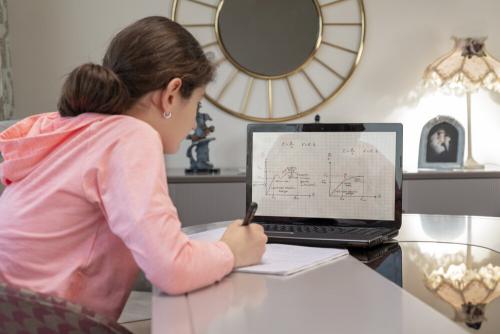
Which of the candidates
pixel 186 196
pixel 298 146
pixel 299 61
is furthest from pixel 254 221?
pixel 299 61

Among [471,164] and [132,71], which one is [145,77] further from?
[471,164]

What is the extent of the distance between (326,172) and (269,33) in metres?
1.84

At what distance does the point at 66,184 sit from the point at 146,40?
282 mm

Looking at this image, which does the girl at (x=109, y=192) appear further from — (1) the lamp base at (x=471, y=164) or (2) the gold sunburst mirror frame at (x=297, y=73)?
(1) the lamp base at (x=471, y=164)

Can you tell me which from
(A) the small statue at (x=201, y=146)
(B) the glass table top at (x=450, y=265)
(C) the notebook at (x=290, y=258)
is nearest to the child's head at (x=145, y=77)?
(C) the notebook at (x=290, y=258)

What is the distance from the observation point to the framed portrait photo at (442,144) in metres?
2.93

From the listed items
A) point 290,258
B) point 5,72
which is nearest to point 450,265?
point 290,258

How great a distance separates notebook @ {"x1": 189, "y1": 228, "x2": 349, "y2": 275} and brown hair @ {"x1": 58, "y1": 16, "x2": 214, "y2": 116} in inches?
13.1

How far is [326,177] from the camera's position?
132 centimetres

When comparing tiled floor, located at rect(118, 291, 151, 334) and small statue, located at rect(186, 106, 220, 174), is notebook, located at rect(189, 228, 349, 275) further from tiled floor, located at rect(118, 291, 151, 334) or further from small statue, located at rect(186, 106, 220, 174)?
small statue, located at rect(186, 106, 220, 174)

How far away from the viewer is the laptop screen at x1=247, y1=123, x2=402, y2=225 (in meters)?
1.30

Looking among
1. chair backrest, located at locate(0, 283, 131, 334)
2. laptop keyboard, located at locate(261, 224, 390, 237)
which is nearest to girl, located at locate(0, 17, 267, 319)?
chair backrest, located at locate(0, 283, 131, 334)

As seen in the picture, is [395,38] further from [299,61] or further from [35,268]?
[35,268]

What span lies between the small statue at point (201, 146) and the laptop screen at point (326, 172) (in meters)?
1.44
